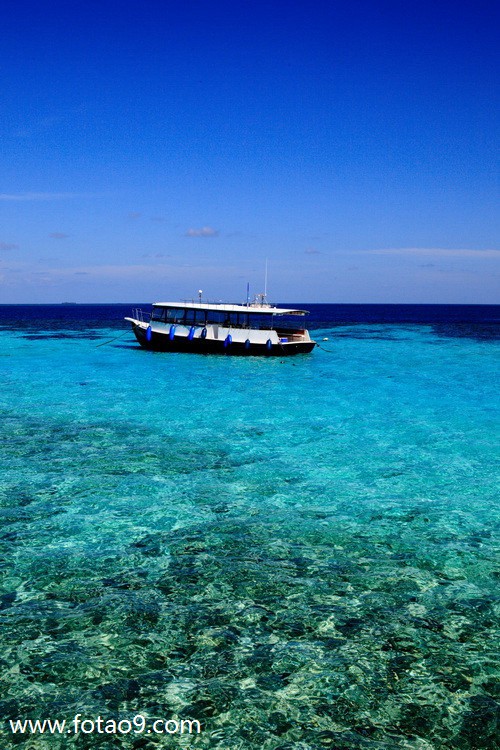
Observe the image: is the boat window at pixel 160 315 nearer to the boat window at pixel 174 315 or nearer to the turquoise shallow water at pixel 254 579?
the boat window at pixel 174 315

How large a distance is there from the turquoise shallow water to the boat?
906 inches

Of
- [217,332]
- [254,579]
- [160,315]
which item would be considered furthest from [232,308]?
[254,579]

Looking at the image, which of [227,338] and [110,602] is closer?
[110,602]

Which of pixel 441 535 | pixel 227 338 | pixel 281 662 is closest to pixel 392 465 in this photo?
pixel 441 535

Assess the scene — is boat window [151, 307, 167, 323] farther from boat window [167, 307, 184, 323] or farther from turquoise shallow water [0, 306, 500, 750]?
turquoise shallow water [0, 306, 500, 750]

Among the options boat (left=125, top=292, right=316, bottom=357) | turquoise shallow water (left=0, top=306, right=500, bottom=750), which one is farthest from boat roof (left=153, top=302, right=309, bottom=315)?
turquoise shallow water (left=0, top=306, right=500, bottom=750)

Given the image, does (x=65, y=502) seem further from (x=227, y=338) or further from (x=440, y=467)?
(x=227, y=338)

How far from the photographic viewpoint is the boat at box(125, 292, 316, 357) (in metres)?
43.1

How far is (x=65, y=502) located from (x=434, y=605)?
8315 millimetres

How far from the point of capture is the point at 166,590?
8266 mm

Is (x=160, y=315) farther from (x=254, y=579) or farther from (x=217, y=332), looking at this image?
(x=254, y=579)

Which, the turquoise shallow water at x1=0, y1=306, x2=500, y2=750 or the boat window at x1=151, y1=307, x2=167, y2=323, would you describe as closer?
the turquoise shallow water at x1=0, y1=306, x2=500, y2=750

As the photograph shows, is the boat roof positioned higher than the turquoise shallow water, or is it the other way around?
the boat roof

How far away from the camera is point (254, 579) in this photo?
8.64 meters
